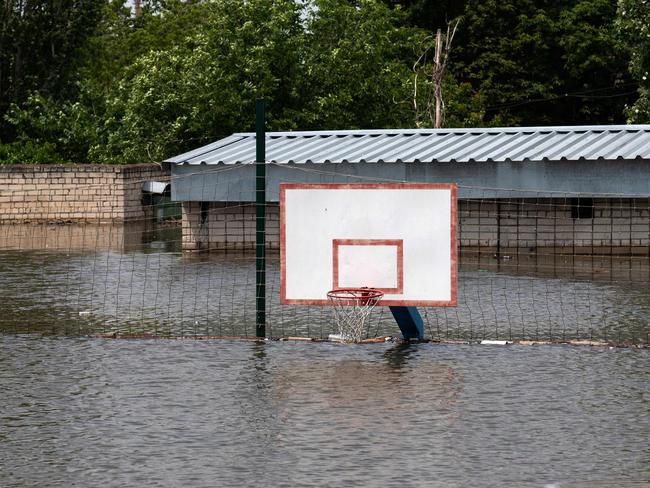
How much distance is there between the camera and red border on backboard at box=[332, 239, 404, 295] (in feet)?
55.5

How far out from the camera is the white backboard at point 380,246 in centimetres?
1688

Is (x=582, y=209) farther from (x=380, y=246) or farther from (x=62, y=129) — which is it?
(x=62, y=129)

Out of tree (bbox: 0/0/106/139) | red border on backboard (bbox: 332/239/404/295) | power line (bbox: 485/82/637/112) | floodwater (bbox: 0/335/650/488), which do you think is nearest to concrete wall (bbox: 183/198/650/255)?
red border on backboard (bbox: 332/239/404/295)

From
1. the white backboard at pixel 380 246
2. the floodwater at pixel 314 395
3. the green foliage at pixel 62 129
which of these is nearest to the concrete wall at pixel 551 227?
the floodwater at pixel 314 395

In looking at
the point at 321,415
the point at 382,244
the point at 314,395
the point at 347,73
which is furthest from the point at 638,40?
the point at 321,415

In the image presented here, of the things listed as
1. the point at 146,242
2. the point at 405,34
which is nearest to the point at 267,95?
the point at 146,242

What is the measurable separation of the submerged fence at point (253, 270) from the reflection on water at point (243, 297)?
0.03m

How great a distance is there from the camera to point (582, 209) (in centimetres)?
3103

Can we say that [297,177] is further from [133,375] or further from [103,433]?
[103,433]

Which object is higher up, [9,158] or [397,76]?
[397,76]

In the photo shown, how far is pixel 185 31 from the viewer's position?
73812 mm

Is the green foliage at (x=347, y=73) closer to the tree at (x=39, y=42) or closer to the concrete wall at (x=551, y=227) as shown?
the tree at (x=39, y=42)

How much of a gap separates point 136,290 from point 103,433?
12.6m

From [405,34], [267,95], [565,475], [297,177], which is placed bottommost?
[565,475]
